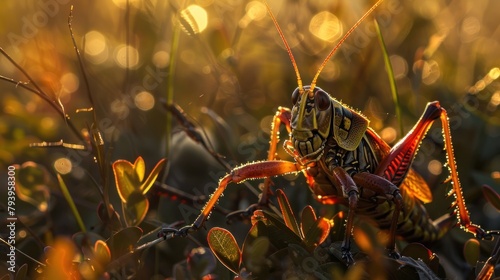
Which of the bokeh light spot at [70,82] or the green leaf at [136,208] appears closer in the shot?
the green leaf at [136,208]

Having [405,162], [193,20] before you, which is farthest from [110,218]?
[193,20]

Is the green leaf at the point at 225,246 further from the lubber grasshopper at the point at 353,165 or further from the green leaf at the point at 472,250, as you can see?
the green leaf at the point at 472,250

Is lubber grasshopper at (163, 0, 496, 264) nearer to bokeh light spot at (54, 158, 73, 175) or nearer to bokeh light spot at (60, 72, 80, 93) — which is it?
bokeh light spot at (54, 158, 73, 175)

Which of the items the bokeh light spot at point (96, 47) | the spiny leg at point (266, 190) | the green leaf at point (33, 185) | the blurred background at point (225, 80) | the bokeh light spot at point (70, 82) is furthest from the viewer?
the bokeh light spot at point (96, 47)

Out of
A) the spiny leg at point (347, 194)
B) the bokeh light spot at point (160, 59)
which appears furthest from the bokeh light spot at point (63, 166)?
the spiny leg at point (347, 194)

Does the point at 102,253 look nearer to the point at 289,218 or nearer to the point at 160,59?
the point at 289,218

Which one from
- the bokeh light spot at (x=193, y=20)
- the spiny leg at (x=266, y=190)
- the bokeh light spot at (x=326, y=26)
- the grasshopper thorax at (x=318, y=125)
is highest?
the bokeh light spot at (x=193, y=20)
